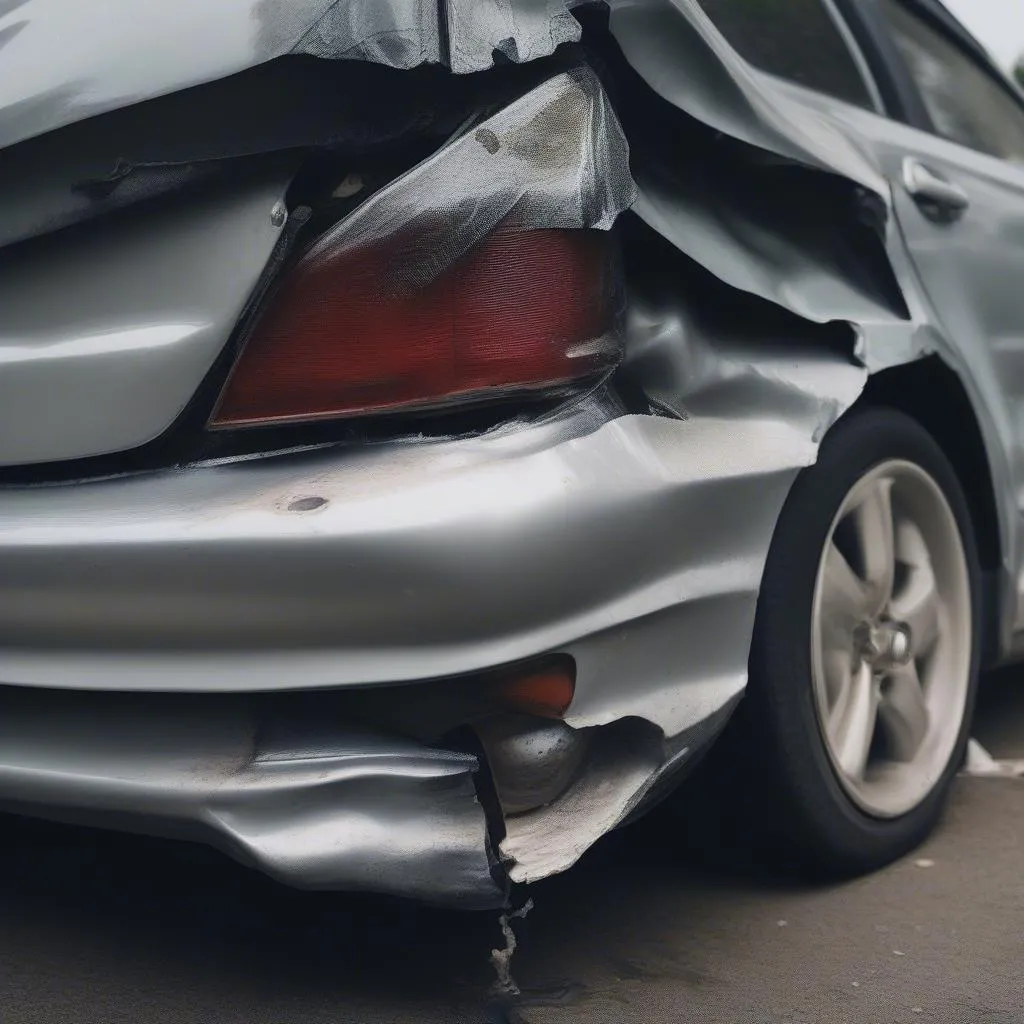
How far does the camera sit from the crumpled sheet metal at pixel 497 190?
59.4 inches

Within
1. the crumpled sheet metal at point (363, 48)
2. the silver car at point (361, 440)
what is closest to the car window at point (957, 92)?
the crumpled sheet metal at point (363, 48)

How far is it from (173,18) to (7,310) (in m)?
0.37

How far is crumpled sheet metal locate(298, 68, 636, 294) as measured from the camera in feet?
4.95

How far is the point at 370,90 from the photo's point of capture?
1525 mm

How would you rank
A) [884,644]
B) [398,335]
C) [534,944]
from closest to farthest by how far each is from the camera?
[398,335]
[534,944]
[884,644]

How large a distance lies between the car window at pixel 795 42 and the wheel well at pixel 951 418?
2.03ft

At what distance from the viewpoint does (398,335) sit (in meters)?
1.54

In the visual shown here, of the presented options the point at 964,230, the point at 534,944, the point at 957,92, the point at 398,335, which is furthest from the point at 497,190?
the point at 957,92

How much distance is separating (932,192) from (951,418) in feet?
1.24

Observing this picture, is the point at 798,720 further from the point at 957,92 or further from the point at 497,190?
the point at 957,92

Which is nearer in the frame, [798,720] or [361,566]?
[361,566]

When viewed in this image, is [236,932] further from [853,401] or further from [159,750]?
[853,401]

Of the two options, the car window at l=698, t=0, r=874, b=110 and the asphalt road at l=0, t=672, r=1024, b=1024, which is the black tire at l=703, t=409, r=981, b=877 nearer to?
the asphalt road at l=0, t=672, r=1024, b=1024

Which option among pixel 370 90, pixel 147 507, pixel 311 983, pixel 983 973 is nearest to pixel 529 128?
pixel 370 90
